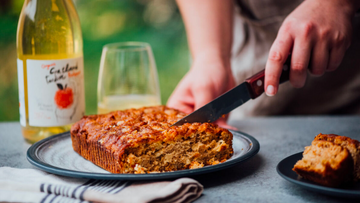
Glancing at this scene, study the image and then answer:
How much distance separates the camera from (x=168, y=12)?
5879mm

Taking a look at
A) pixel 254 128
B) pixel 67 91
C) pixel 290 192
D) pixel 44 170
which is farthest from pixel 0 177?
pixel 254 128

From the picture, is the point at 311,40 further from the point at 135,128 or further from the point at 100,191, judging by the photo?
the point at 100,191

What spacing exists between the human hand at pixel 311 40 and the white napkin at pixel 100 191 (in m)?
0.68

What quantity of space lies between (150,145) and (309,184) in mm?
542

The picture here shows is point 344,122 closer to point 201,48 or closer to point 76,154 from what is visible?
point 201,48

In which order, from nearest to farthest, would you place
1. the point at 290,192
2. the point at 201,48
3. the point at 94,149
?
the point at 290,192
the point at 94,149
the point at 201,48

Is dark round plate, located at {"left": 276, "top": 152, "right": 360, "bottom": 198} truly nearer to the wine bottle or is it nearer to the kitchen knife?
the kitchen knife

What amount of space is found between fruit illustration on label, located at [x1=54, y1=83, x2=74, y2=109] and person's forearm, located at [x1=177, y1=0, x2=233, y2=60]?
2.92 feet

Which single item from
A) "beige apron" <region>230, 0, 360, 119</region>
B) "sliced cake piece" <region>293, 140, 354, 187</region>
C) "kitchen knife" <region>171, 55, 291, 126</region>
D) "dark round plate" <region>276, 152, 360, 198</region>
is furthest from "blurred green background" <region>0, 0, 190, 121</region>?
"sliced cake piece" <region>293, 140, 354, 187</region>

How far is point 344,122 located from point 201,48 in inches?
38.7

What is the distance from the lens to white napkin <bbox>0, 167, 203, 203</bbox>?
1.10 meters

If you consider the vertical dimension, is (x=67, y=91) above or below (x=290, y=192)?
above

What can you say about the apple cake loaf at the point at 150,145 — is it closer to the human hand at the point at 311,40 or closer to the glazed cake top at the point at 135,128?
the glazed cake top at the point at 135,128

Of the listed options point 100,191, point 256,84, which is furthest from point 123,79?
point 100,191
